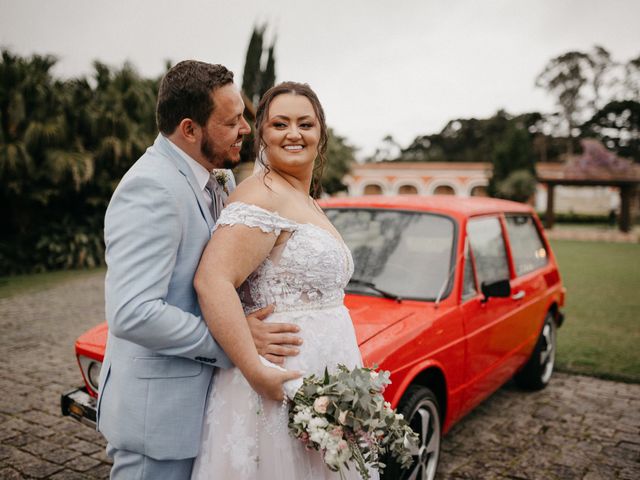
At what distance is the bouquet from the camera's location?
166 cm

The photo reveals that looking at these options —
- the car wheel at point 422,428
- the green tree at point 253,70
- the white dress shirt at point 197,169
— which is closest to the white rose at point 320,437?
the white dress shirt at point 197,169

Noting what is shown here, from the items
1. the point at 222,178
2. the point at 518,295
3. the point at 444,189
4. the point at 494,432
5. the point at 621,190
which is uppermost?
the point at 222,178

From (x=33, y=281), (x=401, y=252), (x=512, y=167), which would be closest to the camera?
(x=401, y=252)

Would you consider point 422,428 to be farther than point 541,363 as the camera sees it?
No

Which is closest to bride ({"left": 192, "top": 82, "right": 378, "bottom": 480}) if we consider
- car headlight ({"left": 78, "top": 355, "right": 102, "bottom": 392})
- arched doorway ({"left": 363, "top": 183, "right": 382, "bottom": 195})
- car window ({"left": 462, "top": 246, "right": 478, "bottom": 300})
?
car headlight ({"left": 78, "top": 355, "right": 102, "bottom": 392})

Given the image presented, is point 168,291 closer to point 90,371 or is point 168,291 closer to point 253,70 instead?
point 90,371

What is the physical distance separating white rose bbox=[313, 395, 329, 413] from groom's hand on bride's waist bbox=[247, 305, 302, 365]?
250 mm

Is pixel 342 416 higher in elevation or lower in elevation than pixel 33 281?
higher

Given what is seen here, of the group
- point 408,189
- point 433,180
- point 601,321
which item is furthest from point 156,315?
point 408,189

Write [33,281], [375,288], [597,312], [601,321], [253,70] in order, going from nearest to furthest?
[375,288] → [601,321] → [597,312] → [33,281] → [253,70]

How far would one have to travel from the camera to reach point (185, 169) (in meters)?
1.86

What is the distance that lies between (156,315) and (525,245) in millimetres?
4256

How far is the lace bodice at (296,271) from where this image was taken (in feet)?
6.27

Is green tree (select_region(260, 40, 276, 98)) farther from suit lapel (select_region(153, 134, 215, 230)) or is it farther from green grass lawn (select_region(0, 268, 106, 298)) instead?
suit lapel (select_region(153, 134, 215, 230))
